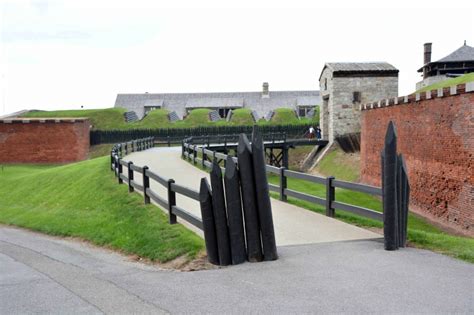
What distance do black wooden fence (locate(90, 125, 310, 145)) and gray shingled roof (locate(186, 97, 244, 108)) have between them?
8.54 metres

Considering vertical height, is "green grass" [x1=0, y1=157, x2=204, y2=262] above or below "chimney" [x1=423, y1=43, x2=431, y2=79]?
below

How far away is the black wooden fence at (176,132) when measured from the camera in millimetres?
44188

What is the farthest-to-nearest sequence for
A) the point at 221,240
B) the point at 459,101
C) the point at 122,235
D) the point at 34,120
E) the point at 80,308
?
the point at 34,120, the point at 459,101, the point at 122,235, the point at 221,240, the point at 80,308

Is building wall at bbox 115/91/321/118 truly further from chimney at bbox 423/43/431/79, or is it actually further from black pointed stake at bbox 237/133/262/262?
black pointed stake at bbox 237/133/262/262

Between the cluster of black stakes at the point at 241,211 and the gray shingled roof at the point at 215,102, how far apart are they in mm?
48951

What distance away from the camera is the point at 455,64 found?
48.0 metres

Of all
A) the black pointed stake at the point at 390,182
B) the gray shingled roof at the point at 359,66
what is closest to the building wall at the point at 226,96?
the gray shingled roof at the point at 359,66

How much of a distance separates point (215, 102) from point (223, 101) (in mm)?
1075

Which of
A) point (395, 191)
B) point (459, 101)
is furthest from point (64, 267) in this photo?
point (459, 101)

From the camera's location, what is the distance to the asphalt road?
471 centimetres

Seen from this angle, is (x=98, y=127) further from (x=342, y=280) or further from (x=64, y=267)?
(x=342, y=280)

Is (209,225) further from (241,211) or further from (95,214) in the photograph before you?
(95,214)

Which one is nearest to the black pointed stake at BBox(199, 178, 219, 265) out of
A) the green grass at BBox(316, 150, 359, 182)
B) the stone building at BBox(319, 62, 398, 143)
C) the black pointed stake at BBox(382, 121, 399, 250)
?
the black pointed stake at BBox(382, 121, 399, 250)

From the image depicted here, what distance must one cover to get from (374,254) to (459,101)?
11335mm
